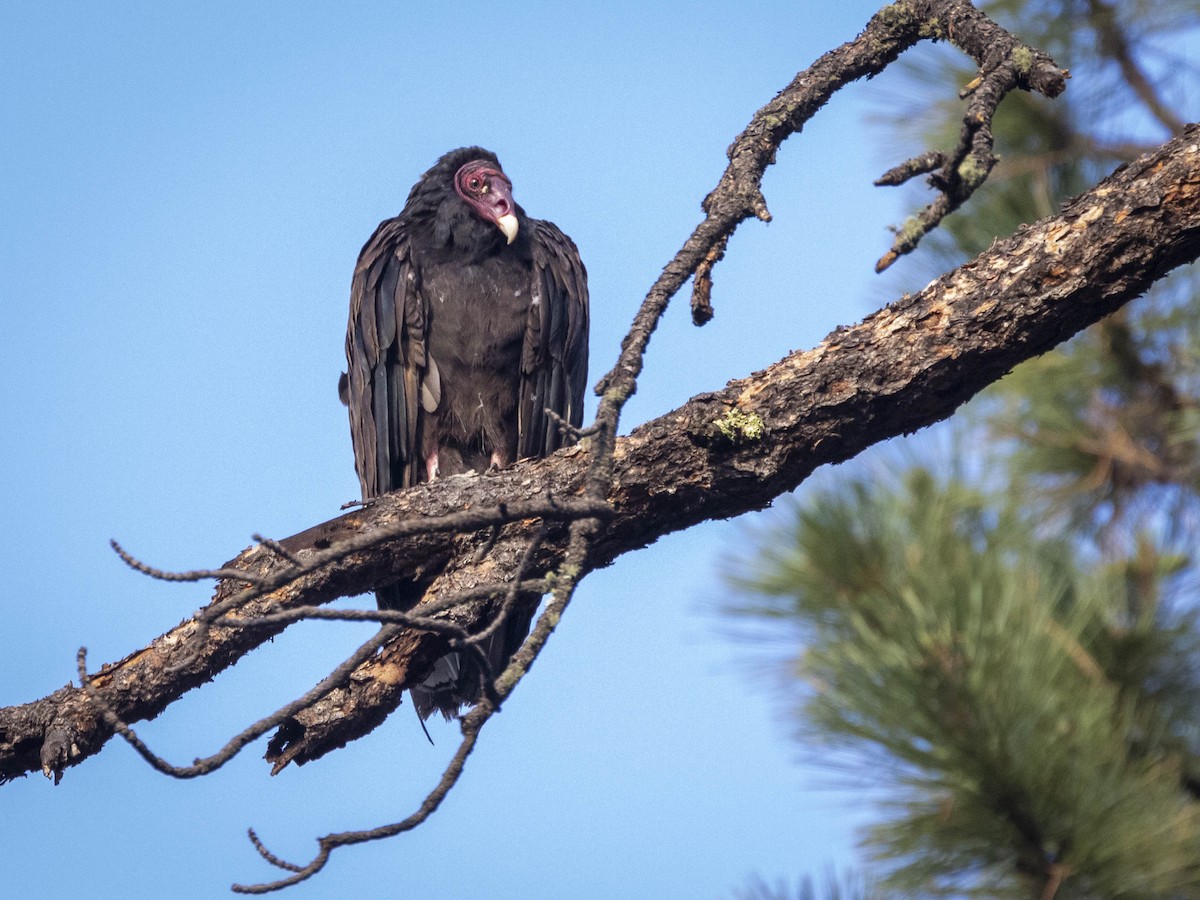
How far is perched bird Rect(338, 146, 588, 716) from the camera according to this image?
14.4ft

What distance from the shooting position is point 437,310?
4.39 meters

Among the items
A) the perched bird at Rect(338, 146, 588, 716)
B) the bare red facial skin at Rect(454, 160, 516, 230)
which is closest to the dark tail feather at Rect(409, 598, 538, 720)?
the perched bird at Rect(338, 146, 588, 716)

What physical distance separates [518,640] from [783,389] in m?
1.58

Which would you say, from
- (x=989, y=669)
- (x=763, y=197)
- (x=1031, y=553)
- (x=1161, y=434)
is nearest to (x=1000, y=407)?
(x=1161, y=434)

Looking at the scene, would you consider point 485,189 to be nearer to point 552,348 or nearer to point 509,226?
point 509,226

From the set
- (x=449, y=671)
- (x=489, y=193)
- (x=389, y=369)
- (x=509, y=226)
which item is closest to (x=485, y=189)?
(x=489, y=193)

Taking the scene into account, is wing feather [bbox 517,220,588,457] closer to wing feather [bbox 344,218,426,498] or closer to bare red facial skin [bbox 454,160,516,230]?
bare red facial skin [bbox 454,160,516,230]

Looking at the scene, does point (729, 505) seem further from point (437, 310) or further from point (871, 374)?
point (437, 310)

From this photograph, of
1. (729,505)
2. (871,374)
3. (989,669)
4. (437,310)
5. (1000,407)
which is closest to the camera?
(871,374)

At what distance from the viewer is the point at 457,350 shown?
4.38 meters

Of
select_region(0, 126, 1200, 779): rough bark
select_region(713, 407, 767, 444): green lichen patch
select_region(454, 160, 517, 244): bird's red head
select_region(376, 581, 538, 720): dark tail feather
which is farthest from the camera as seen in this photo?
select_region(454, 160, 517, 244): bird's red head

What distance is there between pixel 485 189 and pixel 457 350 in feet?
2.17

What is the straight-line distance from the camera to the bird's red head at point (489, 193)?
4.50 meters

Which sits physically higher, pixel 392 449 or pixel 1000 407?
pixel 392 449
